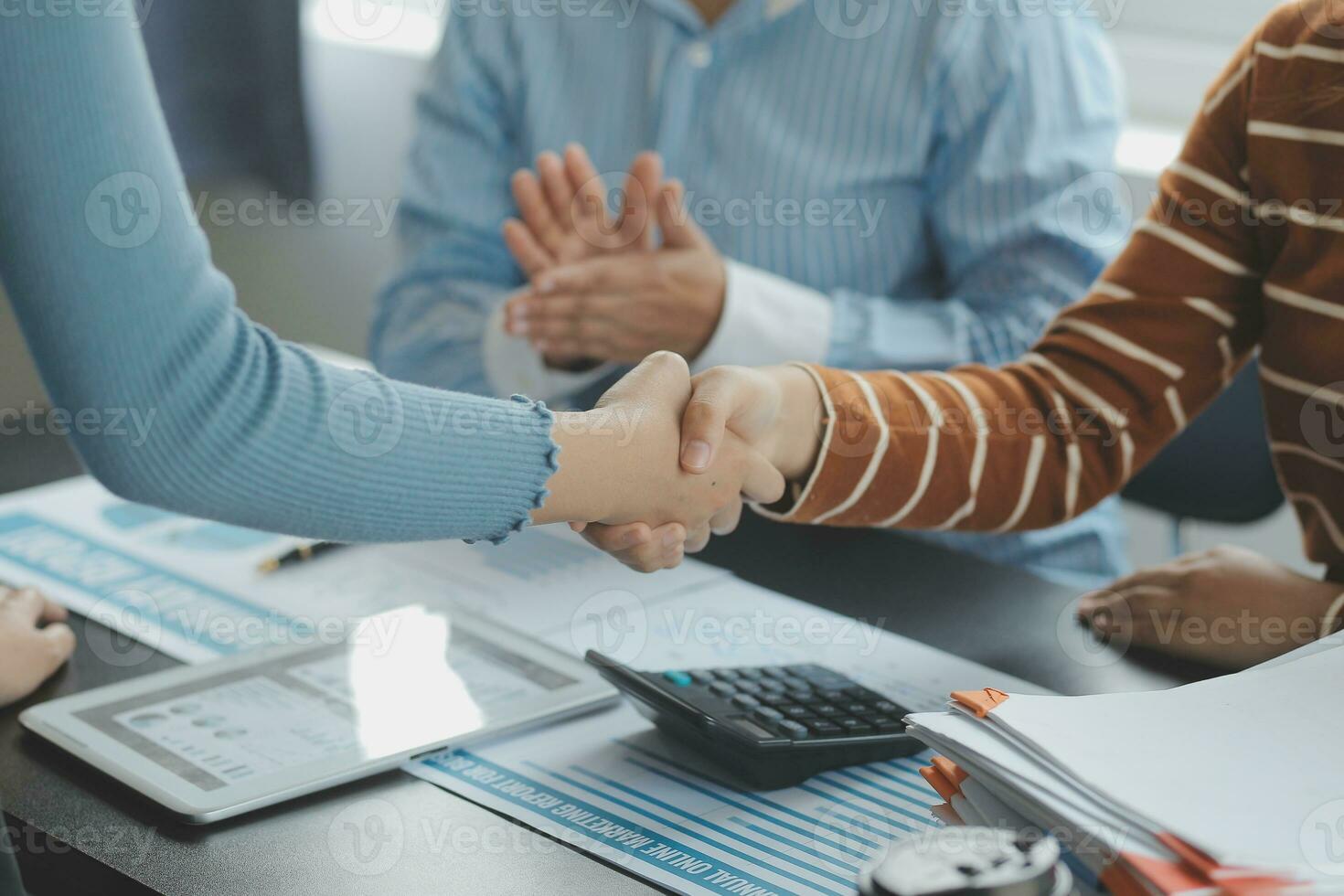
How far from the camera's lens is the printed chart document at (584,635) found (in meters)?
0.59

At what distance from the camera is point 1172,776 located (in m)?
0.51

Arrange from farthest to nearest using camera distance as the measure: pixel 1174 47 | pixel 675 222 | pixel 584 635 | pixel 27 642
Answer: pixel 1174 47, pixel 675 222, pixel 584 635, pixel 27 642

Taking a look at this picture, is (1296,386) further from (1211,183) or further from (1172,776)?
(1172,776)

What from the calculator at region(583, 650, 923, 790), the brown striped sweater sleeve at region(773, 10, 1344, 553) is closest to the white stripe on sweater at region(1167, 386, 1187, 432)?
the brown striped sweater sleeve at region(773, 10, 1344, 553)

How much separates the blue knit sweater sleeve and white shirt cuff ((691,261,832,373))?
2.11 feet

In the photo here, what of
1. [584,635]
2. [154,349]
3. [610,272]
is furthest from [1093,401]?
[154,349]

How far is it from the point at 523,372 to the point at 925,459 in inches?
21.7

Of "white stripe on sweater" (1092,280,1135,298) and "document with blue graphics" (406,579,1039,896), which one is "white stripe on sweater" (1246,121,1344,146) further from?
"document with blue graphics" (406,579,1039,896)

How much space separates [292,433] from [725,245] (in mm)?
913

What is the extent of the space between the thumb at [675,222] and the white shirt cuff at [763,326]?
0.04 m

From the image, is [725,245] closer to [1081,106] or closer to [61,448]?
[1081,106]

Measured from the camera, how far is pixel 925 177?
54.9 inches

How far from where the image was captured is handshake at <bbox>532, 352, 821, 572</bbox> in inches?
28.5

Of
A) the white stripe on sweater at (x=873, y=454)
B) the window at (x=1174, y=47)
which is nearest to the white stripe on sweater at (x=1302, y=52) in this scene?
the white stripe on sweater at (x=873, y=454)
